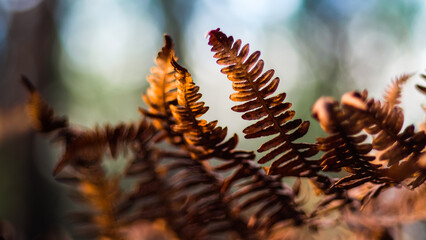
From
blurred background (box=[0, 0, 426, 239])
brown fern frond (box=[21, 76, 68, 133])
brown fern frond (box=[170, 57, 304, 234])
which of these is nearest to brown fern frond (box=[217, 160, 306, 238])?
brown fern frond (box=[170, 57, 304, 234])

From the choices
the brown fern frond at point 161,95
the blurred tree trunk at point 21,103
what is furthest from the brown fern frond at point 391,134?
the blurred tree trunk at point 21,103

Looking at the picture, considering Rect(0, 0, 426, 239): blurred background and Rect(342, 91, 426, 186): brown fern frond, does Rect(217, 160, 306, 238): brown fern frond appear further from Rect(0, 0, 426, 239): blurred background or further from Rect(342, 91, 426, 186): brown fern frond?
Rect(0, 0, 426, 239): blurred background

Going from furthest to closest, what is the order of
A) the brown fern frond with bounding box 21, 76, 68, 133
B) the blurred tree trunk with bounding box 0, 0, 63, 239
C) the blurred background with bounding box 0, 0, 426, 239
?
the blurred background with bounding box 0, 0, 426, 239 → the blurred tree trunk with bounding box 0, 0, 63, 239 → the brown fern frond with bounding box 21, 76, 68, 133

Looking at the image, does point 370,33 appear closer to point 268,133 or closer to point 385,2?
point 385,2

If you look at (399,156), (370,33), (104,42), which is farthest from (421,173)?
(104,42)

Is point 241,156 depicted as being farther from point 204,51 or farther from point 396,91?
point 204,51
